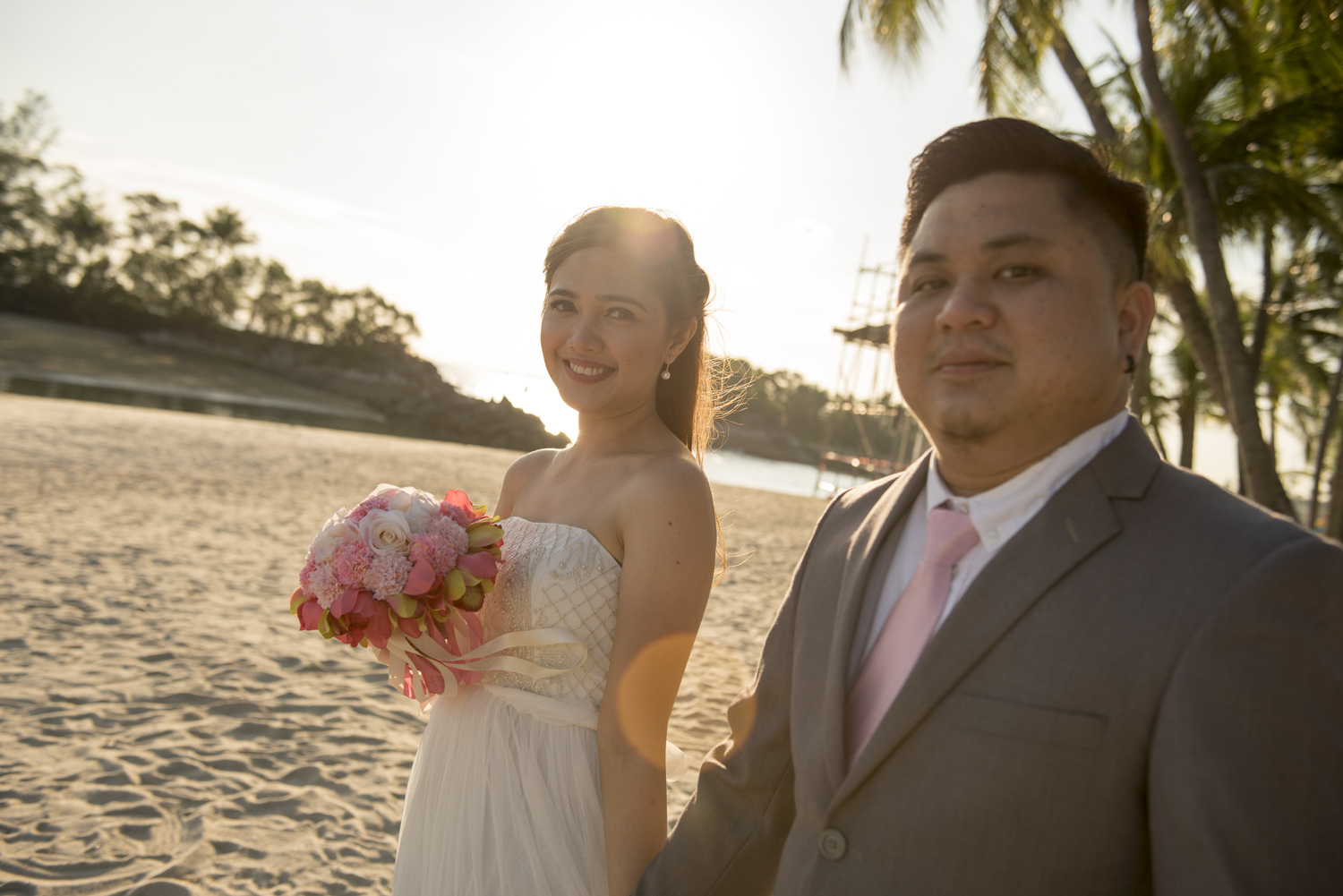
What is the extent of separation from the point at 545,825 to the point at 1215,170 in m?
11.0

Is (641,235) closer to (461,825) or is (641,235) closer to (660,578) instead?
(660,578)

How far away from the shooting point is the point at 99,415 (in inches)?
917

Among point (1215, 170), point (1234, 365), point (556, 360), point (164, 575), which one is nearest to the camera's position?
point (556, 360)

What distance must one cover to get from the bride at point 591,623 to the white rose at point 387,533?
1.12 feet

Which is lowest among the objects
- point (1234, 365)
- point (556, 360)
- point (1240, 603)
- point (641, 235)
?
point (1240, 603)

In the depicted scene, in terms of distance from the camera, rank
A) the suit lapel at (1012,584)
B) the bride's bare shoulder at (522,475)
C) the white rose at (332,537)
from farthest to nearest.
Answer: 1. the bride's bare shoulder at (522,475)
2. the white rose at (332,537)
3. the suit lapel at (1012,584)

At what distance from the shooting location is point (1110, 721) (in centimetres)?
112

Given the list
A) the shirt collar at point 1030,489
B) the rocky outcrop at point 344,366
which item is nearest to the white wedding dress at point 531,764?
the shirt collar at point 1030,489

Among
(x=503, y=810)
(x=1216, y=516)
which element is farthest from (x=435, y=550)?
(x=1216, y=516)

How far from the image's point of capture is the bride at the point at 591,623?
2.14 m

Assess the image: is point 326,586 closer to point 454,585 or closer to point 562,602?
point 454,585

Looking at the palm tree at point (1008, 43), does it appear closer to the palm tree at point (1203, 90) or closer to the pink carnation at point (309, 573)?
the palm tree at point (1203, 90)

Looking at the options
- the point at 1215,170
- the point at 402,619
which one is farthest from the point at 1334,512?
the point at 402,619

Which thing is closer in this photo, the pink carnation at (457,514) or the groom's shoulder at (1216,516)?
the groom's shoulder at (1216,516)
